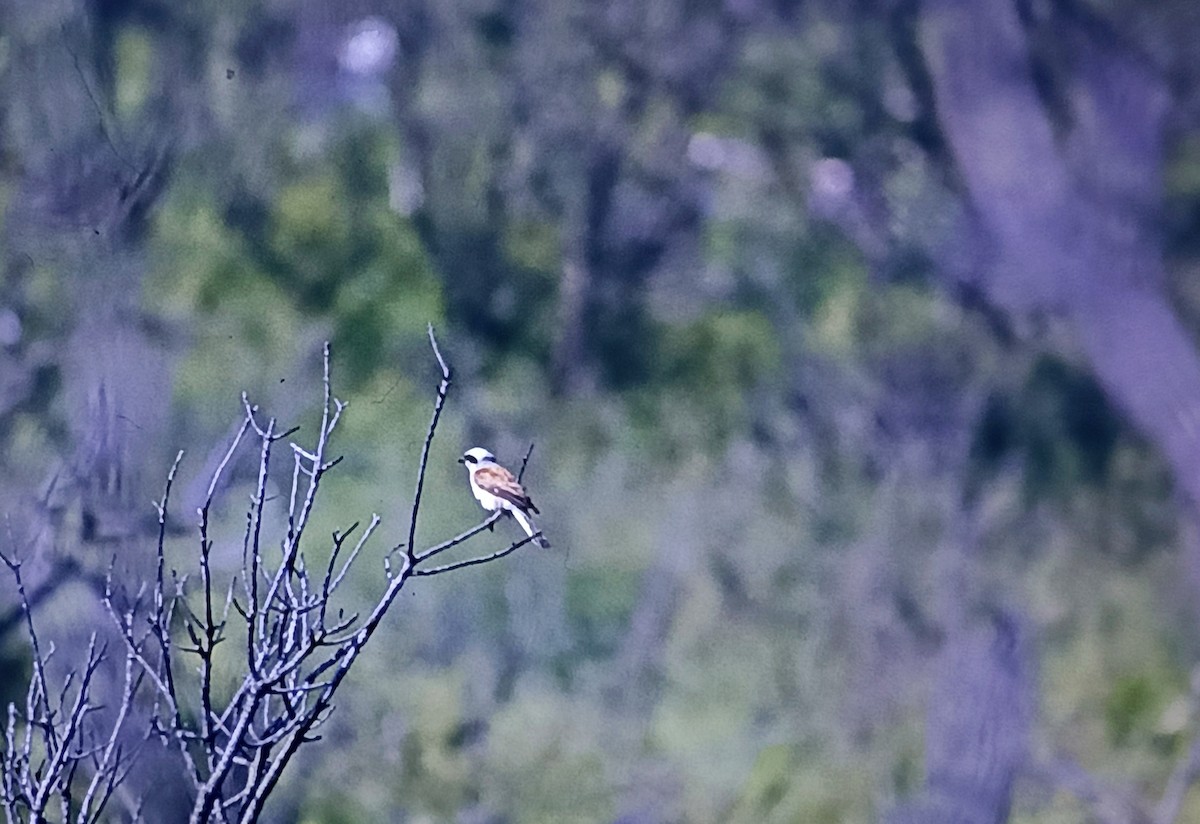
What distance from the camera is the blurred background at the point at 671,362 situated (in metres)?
2.21

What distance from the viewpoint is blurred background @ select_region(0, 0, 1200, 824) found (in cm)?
221

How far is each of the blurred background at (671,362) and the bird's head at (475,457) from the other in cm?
2

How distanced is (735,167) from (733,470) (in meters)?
0.60

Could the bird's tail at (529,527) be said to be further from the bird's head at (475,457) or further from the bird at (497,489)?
the bird's head at (475,457)

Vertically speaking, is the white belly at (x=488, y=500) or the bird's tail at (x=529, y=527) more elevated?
the white belly at (x=488, y=500)

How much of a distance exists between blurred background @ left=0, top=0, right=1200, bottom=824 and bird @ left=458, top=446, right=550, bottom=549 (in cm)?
3

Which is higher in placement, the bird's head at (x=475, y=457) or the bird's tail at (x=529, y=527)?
Result: the bird's head at (x=475, y=457)

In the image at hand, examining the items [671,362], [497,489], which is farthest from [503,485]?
[671,362]

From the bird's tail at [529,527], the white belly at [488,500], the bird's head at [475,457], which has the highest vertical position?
the bird's head at [475,457]

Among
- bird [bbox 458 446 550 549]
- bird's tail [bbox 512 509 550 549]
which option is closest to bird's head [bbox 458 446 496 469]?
bird [bbox 458 446 550 549]

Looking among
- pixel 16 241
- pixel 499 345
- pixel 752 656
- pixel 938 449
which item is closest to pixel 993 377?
pixel 938 449

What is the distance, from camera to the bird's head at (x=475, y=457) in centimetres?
221

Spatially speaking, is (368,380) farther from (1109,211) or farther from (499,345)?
(1109,211)

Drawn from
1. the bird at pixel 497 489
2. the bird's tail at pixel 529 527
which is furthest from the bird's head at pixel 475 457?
the bird's tail at pixel 529 527
